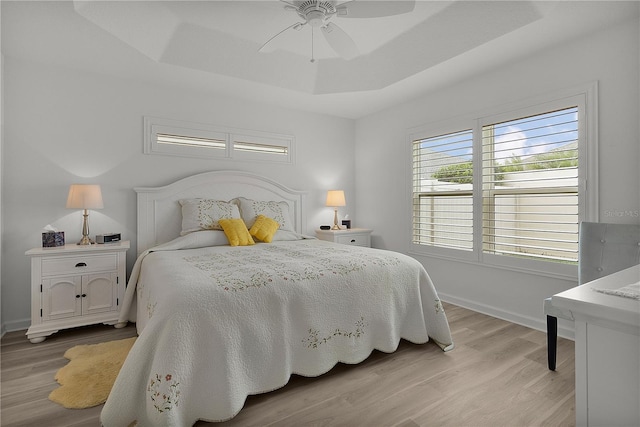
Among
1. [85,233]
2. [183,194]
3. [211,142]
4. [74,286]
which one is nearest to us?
[74,286]

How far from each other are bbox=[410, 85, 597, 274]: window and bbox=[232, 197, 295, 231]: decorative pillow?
1.69 m

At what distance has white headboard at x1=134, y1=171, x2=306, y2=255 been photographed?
344cm

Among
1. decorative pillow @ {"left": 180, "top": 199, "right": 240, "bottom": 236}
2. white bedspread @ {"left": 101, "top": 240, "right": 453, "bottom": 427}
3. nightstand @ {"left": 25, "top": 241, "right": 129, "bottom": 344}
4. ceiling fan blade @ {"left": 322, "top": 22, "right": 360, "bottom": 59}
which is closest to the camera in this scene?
white bedspread @ {"left": 101, "top": 240, "right": 453, "bottom": 427}

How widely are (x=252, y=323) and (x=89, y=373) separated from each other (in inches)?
50.9

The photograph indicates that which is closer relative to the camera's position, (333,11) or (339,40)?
(333,11)

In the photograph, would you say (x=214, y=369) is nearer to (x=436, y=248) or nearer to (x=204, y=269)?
(x=204, y=269)

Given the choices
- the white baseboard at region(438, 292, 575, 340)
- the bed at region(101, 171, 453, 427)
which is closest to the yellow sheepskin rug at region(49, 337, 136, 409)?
the bed at region(101, 171, 453, 427)

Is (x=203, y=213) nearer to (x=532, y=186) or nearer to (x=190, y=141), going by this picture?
(x=190, y=141)

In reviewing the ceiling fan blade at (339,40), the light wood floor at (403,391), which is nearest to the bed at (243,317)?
the light wood floor at (403,391)

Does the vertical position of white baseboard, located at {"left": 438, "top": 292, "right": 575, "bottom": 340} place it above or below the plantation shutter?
below

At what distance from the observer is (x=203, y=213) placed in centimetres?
346

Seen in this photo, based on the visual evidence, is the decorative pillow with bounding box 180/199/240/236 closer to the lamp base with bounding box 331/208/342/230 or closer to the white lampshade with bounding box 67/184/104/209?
the white lampshade with bounding box 67/184/104/209

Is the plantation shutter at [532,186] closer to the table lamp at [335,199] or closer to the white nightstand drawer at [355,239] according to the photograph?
the white nightstand drawer at [355,239]

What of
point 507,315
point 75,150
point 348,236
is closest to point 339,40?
point 348,236
